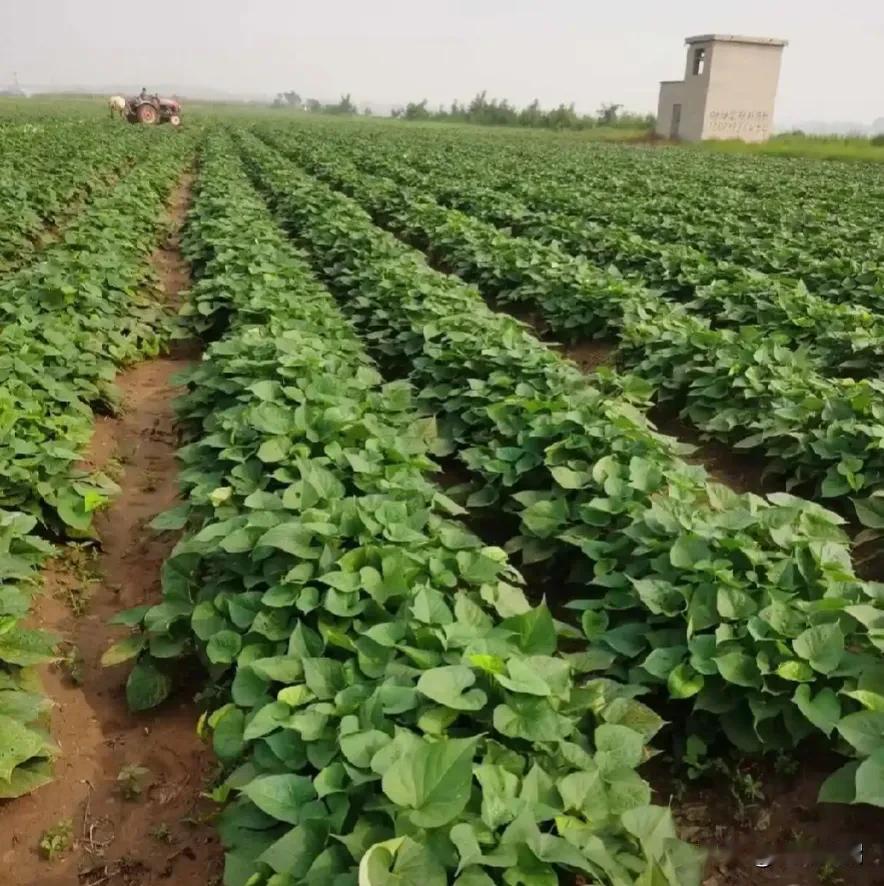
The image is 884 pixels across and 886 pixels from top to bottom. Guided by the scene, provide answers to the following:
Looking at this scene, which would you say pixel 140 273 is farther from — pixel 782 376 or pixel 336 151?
pixel 336 151

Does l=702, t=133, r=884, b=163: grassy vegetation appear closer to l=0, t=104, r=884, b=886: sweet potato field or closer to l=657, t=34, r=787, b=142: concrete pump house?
l=657, t=34, r=787, b=142: concrete pump house

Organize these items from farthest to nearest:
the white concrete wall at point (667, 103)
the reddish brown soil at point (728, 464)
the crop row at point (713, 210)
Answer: the white concrete wall at point (667, 103) → the crop row at point (713, 210) → the reddish brown soil at point (728, 464)

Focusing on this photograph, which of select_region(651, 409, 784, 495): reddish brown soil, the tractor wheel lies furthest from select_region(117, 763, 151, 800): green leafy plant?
the tractor wheel

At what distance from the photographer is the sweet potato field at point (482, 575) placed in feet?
7.13

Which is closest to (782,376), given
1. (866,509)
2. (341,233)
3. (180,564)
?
(866,509)

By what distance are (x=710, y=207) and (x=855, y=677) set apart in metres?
12.2

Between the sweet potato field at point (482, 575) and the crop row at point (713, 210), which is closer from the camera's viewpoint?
the sweet potato field at point (482, 575)

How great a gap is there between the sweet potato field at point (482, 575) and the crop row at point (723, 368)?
1.2 inches

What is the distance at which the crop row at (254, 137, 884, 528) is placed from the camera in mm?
4527

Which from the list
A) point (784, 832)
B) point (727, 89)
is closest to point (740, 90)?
point (727, 89)

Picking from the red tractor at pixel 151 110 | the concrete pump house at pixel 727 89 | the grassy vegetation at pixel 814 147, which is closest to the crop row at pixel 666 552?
the grassy vegetation at pixel 814 147

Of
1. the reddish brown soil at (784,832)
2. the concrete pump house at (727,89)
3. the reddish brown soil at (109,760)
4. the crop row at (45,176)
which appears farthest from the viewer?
the concrete pump house at (727,89)

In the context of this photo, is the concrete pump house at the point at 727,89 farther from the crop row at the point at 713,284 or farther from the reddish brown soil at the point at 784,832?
the reddish brown soil at the point at 784,832

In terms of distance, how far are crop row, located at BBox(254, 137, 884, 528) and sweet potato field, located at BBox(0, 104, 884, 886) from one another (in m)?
0.03
